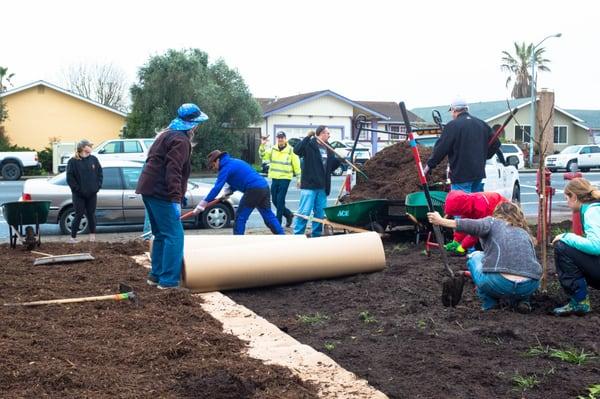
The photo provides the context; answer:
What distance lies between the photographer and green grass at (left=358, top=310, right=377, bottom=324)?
6340 millimetres

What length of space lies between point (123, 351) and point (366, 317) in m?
2.14

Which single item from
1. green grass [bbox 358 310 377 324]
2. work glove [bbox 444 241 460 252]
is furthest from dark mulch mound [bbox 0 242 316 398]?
work glove [bbox 444 241 460 252]

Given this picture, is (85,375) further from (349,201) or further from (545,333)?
(349,201)

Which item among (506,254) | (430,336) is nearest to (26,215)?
(430,336)

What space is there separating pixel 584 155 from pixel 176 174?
127ft

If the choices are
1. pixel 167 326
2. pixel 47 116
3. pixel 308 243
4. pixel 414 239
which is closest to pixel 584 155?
pixel 47 116

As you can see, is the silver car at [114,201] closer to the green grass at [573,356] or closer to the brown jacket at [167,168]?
the brown jacket at [167,168]

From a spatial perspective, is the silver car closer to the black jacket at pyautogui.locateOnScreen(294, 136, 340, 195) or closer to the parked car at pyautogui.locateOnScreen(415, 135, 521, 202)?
the black jacket at pyautogui.locateOnScreen(294, 136, 340, 195)

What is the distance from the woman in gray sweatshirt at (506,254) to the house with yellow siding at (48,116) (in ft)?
129

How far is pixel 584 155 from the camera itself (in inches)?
1672

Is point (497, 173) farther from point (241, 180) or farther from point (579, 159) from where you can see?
point (579, 159)

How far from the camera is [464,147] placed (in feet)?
30.9

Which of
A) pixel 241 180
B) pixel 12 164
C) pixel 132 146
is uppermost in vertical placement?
pixel 132 146

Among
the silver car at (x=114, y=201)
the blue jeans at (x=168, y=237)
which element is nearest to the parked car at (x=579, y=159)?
the silver car at (x=114, y=201)
